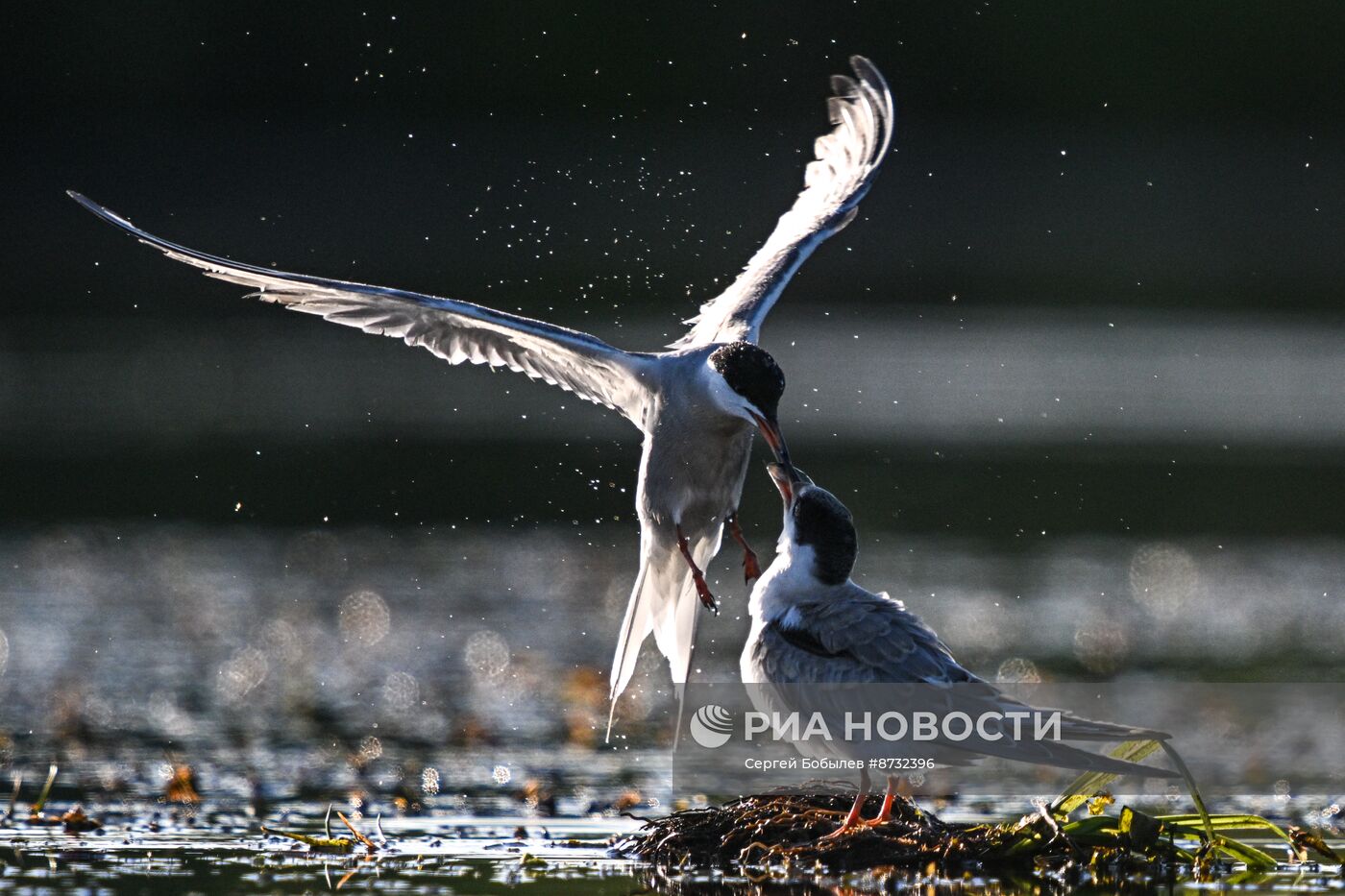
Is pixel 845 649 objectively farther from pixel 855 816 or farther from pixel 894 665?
pixel 855 816

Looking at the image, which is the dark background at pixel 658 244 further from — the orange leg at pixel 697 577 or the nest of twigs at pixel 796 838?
the nest of twigs at pixel 796 838

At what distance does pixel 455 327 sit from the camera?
384 inches

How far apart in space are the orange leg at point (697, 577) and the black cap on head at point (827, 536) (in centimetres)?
67

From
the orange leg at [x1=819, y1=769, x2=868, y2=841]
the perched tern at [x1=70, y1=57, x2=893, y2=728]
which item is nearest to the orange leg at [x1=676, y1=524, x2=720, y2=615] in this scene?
the perched tern at [x1=70, y1=57, x2=893, y2=728]

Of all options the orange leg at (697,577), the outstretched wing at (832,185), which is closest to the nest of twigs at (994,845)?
the orange leg at (697,577)

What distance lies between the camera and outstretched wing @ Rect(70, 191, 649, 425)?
888cm

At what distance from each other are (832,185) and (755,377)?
2.95 meters

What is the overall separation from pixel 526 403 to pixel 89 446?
19.3ft

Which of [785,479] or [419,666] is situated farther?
[419,666]

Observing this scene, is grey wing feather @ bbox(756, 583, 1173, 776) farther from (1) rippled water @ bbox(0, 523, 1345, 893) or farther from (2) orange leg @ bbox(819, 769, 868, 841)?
(1) rippled water @ bbox(0, 523, 1345, 893)

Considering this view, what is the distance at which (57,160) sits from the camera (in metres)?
36.5

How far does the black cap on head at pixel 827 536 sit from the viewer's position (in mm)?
8133

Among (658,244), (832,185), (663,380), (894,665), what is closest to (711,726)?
(663,380)

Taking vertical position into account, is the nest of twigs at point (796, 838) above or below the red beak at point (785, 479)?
below
